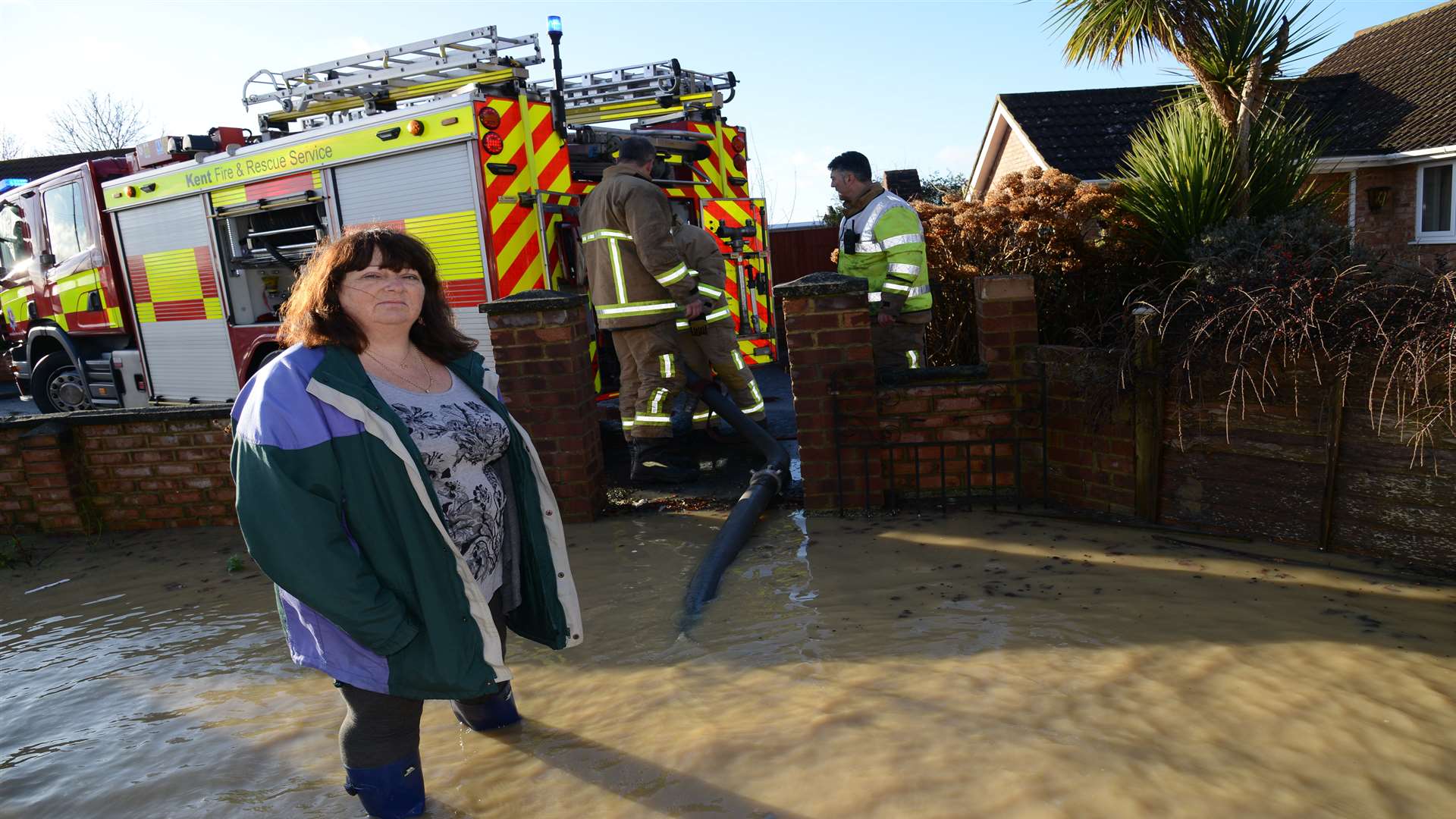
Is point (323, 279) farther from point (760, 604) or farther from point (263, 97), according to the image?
point (263, 97)

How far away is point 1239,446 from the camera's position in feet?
13.3

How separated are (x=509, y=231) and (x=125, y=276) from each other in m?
5.11

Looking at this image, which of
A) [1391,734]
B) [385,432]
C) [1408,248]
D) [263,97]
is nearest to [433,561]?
[385,432]

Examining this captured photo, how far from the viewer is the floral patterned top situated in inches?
96.6

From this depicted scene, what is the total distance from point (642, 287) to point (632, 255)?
204 mm

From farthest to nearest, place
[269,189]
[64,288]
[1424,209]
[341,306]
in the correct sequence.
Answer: [1424,209] → [64,288] → [269,189] → [341,306]

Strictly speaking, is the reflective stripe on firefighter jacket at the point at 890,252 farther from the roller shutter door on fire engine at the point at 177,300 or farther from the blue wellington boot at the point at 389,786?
the roller shutter door on fire engine at the point at 177,300

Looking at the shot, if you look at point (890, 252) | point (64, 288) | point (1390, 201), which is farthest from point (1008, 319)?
point (1390, 201)

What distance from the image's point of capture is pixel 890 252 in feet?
17.5

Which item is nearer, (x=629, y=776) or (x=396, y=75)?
(x=629, y=776)

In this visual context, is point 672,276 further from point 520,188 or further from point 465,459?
point 465,459

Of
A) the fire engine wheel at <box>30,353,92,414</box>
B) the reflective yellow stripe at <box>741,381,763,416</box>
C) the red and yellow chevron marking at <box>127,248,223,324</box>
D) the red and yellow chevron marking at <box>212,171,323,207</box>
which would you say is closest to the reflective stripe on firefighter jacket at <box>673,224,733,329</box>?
the reflective yellow stripe at <box>741,381,763,416</box>

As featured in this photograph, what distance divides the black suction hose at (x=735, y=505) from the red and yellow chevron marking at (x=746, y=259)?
178 centimetres

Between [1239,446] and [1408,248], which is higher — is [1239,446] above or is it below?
below
